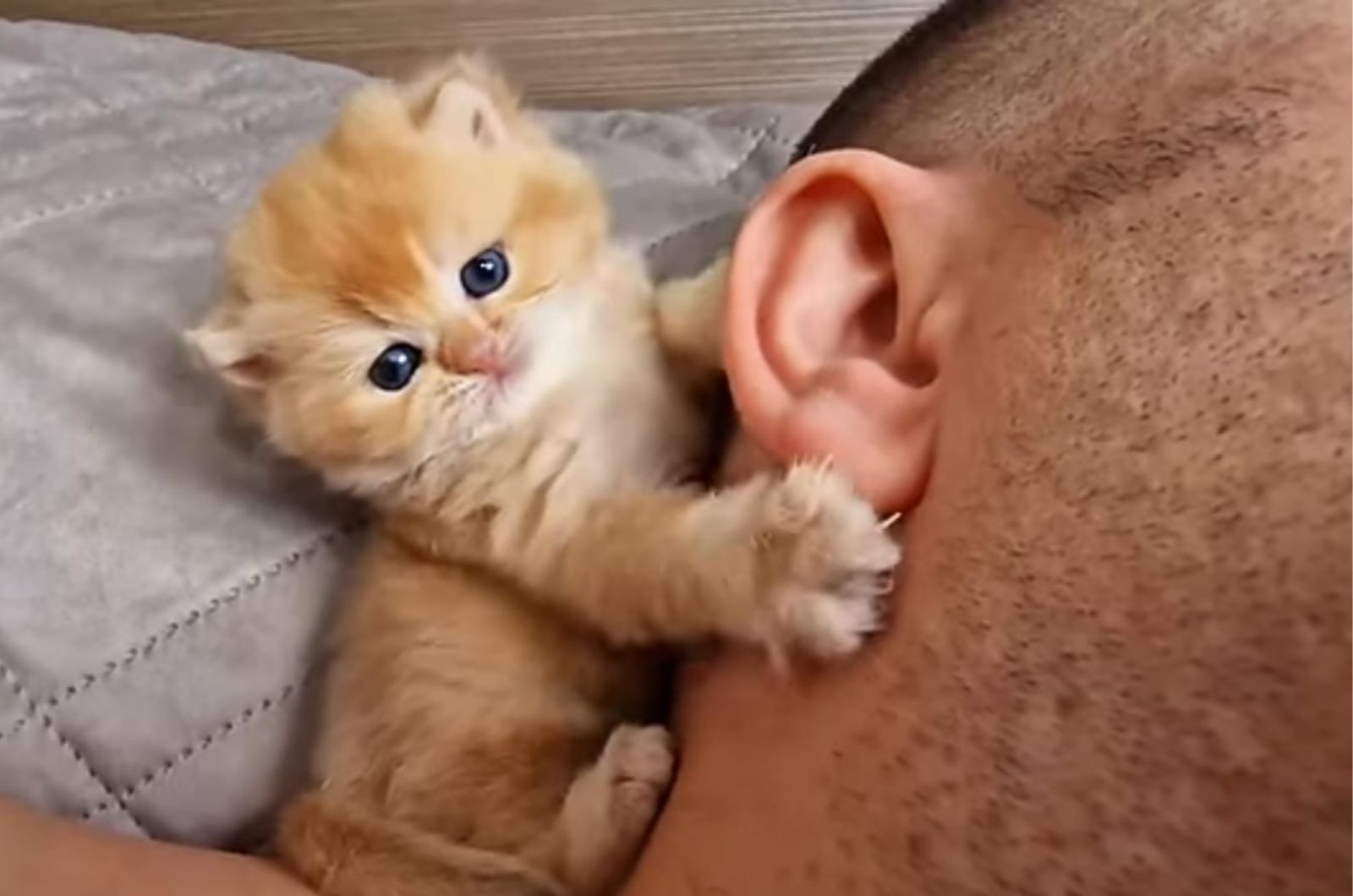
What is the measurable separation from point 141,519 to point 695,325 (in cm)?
32

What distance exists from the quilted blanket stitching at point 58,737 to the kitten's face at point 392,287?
188 millimetres

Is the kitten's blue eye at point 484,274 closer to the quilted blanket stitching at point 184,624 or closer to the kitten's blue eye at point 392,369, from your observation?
the kitten's blue eye at point 392,369

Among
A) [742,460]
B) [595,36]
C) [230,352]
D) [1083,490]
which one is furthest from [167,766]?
[595,36]

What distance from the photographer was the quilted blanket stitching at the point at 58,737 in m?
1.10

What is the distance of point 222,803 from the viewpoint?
1131mm

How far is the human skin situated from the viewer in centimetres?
68

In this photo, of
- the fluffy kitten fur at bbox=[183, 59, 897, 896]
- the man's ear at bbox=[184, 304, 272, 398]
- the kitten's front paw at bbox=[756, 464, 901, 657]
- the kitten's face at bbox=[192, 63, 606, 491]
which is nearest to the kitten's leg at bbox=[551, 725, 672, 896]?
the fluffy kitten fur at bbox=[183, 59, 897, 896]

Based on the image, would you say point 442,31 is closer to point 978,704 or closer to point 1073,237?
point 1073,237

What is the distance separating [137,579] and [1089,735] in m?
0.59

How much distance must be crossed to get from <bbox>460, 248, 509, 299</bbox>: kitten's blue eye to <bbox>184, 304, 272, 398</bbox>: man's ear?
4.9 inches

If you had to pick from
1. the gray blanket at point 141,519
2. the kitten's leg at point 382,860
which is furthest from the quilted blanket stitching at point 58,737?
the kitten's leg at point 382,860

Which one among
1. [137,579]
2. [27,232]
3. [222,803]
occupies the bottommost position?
[222,803]

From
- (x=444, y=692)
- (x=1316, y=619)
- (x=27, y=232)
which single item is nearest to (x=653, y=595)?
(x=444, y=692)

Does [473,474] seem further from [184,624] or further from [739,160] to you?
[739,160]
